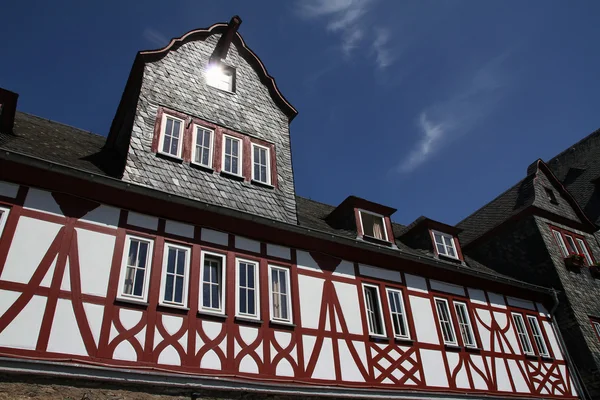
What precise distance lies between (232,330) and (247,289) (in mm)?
1203

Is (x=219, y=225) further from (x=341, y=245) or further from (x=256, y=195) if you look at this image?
(x=341, y=245)

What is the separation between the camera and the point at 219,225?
519 inches

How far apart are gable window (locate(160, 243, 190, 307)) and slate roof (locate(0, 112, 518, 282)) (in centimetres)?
251

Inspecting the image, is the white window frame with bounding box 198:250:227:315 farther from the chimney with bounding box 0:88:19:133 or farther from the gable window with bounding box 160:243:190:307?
the chimney with bounding box 0:88:19:133

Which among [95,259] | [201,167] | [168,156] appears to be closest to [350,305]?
[201,167]

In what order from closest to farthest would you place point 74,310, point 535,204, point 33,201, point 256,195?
1. point 74,310
2. point 33,201
3. point 256,195
4. point 535,204

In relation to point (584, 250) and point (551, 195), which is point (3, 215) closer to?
point (584, 250)

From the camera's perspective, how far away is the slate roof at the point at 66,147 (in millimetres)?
12188

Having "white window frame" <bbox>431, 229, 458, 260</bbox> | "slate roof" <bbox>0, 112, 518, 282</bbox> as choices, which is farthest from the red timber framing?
"white window frame" <bbox>431, 229, 458, 260</bbox>

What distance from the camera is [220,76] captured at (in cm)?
1758

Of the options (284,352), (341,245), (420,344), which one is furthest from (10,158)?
(420,344)

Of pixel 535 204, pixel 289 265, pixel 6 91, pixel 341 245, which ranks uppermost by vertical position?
pixel 535 204

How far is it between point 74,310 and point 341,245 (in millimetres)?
7578

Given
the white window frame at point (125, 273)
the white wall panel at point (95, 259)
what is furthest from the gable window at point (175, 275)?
the white wall panel at point (95, 259)
